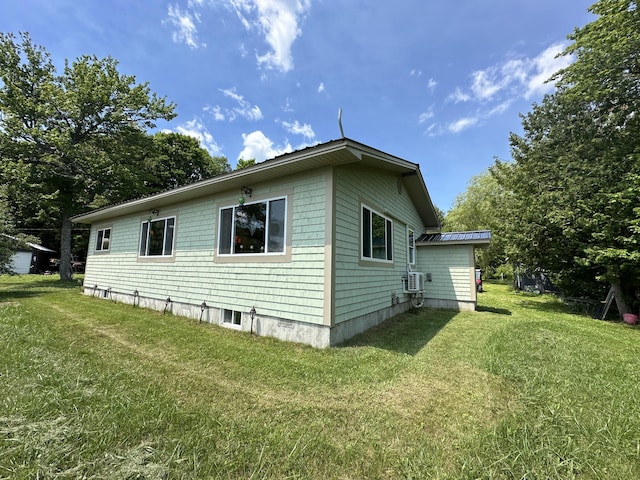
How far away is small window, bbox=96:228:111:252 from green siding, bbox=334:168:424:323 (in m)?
10.3

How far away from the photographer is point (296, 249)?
5.37 meters

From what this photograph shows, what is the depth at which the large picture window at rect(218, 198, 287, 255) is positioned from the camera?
18.8ft

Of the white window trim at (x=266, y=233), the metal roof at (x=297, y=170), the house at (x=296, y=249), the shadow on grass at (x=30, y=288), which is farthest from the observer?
the shadow on grass at (x=30, y=288)

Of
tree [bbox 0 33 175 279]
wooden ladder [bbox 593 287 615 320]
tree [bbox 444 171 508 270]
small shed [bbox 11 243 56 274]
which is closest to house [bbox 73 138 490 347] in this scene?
wooden ladder [bbox 593 287 615 320]

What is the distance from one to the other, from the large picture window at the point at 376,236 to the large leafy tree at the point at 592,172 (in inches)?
257

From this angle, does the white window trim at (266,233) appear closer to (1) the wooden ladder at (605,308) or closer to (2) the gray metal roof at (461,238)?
(2) the gray metal roof at (461,238)

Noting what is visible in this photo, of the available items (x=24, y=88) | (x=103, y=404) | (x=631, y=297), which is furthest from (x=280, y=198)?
(x=24, y=88)

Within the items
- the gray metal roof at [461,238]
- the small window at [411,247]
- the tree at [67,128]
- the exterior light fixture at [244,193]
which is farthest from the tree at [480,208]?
the tree at [67,128]

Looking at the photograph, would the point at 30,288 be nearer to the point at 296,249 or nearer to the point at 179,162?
the point at 296,249

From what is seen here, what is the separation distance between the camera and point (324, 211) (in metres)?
5.08

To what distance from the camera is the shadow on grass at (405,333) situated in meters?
5.11

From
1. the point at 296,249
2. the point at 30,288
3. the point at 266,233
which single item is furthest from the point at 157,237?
the point at 30,288

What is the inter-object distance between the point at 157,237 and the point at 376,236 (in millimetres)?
6740

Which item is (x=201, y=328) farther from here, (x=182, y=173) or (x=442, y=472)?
(x=182, y=173)
